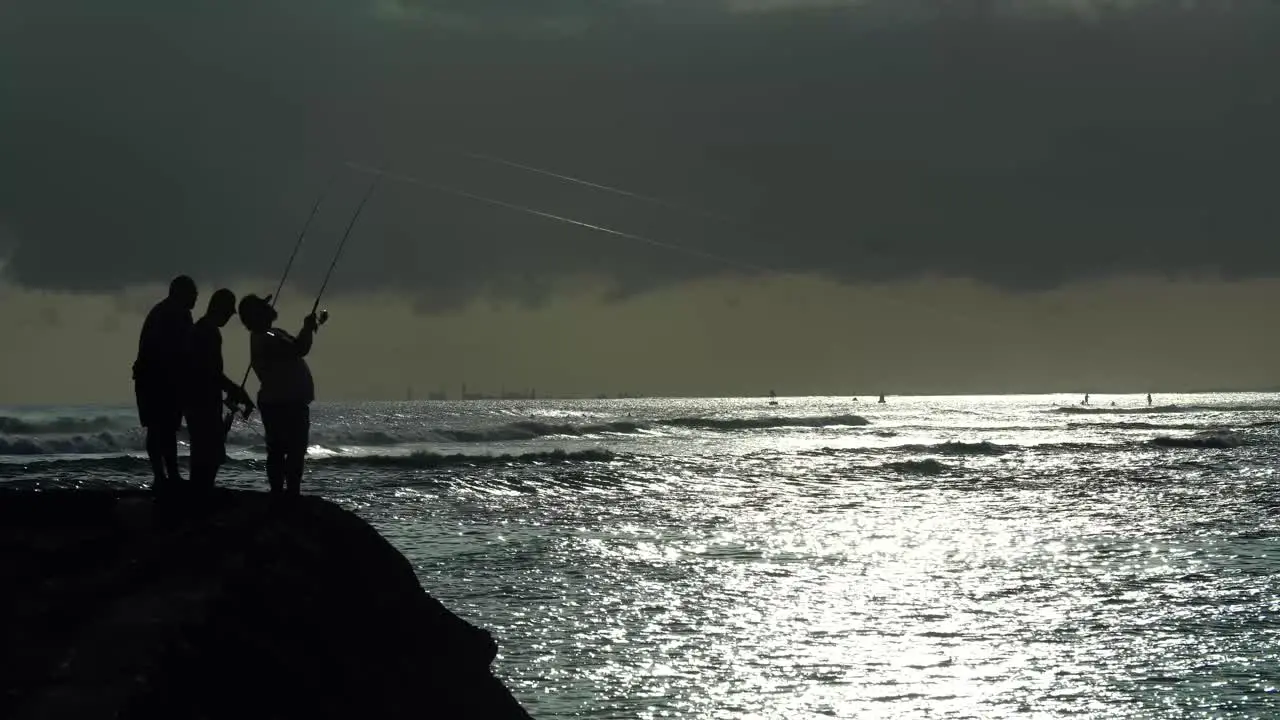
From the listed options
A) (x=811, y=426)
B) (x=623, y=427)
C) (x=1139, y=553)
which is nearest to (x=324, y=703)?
(x=1139, y=553)

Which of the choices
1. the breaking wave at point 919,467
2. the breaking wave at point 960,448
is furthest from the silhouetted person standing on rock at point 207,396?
the breaking wave at point 960,448

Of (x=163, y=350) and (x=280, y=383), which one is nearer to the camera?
(x=163, y=350)

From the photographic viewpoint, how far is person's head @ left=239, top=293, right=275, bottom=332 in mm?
10094

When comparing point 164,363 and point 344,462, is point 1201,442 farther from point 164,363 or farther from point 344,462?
point 164,363

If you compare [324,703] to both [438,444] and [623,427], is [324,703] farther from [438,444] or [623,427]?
[623,427]

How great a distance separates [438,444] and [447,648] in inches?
2237

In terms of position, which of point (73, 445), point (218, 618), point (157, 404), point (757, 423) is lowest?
point (757, 423)

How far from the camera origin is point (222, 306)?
9719 millimetres

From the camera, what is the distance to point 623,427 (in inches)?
3607

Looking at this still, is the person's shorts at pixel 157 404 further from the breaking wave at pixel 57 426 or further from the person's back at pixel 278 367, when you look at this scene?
the breaking wave at pixel 57 426

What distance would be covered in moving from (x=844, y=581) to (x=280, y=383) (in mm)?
10917

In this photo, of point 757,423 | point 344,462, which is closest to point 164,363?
point 344,462

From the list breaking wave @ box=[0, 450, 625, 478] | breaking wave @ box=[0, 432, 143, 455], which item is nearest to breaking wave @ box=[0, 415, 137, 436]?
breaking wave @ box=[0, 432, 143, 455]

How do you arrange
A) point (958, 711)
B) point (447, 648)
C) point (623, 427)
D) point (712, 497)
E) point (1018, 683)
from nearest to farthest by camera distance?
point (447, 648) → point (958, 711) → point (1018, 683) → point (712, 497) → point (623, 427)
